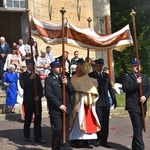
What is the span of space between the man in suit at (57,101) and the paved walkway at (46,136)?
96 cm

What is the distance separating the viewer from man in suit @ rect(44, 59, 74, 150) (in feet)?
25.5

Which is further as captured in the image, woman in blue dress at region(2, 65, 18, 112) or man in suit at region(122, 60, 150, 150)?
woman in blue dress at region(2, 65, 18, 112)

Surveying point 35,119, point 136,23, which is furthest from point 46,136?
point 136,23

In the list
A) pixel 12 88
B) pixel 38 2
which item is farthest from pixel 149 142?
pixel 38 2

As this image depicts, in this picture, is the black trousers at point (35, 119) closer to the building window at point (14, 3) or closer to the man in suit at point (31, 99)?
the man in suit at point (31, 99)

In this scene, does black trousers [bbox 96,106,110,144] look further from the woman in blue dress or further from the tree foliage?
the tree foliage

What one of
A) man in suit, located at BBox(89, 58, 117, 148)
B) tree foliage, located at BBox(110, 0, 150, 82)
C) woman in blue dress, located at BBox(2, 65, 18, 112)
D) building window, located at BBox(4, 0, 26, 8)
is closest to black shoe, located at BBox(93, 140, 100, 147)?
man in suit, located at BBox(89, 58, 117, 148)

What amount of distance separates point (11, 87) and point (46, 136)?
9.04ft

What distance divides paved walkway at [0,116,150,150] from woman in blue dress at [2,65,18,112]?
0.71 metres

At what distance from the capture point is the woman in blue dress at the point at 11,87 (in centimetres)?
1199

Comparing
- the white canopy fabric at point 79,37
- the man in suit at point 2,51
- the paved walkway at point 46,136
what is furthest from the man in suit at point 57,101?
the man in suit at point 2,51

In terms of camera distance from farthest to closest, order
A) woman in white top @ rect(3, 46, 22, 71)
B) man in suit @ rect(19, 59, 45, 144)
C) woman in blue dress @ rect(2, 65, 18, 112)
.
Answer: woman in white top @ rect(3, 46, 22, 71)
woman in blue dress @ rect(2, 65, 18, 112)
man in suit @ rect(19, 59, 45, 144)

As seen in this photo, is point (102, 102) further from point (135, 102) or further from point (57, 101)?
point (57, 101)

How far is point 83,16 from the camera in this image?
18375mm
